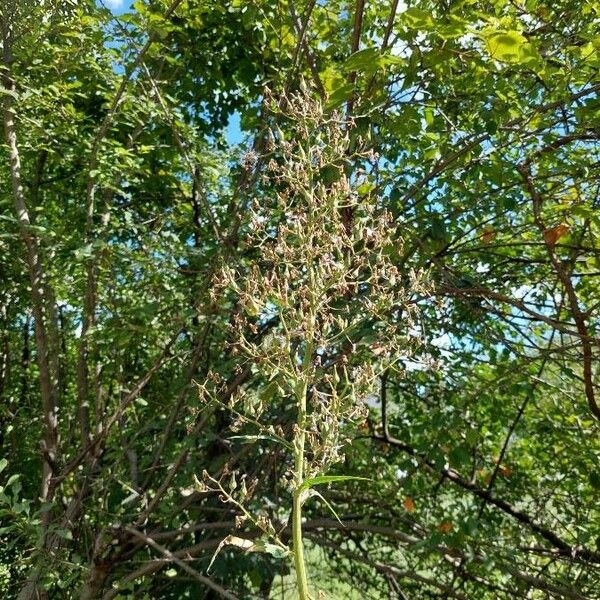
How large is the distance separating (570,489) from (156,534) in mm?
2213

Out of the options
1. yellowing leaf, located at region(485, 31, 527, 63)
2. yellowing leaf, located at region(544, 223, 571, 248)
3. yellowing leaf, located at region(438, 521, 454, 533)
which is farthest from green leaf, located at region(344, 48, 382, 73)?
yellowing leaf, located at region(438, 521, 454, 533)

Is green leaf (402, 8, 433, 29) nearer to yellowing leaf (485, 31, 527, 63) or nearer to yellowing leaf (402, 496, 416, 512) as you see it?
yellowing leaf (485, 31, 527, 63)

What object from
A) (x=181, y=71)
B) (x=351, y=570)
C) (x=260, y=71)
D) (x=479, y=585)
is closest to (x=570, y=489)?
(x=479, y=585)

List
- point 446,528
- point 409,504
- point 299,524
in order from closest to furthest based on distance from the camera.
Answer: point 299,524 → point 446,528 → point 409,504

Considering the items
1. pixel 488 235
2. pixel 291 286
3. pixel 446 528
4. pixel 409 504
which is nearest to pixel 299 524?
pixel 291 286

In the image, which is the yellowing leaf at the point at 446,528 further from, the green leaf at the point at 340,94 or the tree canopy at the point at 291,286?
the green leaf at the point at 340,94

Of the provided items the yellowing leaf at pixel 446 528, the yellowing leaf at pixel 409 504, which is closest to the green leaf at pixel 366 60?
the yellowing leaf at pixel 446 528

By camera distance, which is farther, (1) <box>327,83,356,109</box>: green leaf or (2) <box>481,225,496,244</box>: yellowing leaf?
(2) <box>481,225,496,244</box>: yellowing leaf

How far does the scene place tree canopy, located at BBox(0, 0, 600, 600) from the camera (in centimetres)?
241

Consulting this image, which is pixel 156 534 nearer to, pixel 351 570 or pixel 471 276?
pixel 351 570

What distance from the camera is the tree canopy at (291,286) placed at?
2412 millimetres

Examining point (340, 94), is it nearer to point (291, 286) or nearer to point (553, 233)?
point (291, 286)

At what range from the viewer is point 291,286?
1.88 meters

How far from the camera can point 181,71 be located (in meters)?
3.90
